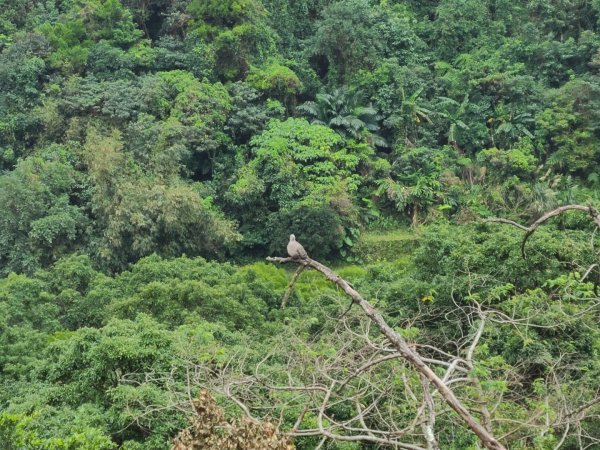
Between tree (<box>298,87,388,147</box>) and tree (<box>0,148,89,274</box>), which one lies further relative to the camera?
tree (<box>298,87,388,147</box>)

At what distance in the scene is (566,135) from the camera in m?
21.0

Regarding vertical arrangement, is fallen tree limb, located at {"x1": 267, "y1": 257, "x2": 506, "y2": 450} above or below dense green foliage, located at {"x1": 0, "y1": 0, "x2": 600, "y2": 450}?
above

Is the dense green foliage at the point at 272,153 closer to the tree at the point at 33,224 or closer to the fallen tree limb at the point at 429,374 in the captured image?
the tree at the point at 33,224

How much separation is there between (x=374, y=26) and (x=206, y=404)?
2003cm

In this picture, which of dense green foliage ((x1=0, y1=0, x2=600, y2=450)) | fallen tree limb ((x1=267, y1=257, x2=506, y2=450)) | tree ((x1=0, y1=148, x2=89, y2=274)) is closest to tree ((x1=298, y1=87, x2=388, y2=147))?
dense green foliage ((x1=0, y1=0, x2=600, y2=450))

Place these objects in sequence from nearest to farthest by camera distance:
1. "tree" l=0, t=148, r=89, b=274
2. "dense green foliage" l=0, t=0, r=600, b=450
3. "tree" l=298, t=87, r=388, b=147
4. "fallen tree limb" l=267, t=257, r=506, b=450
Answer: "fallen tree limb" l=267, t=257, r=506, b=450
"dense green foliage" l=0, t=0, r=600, b=450
"tree" l=0, t=148, r=89, b=274
"tree" l=298, t=87, r=388, b=147

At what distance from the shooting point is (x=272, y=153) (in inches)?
781

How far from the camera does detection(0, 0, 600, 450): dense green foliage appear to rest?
13086 millimetres

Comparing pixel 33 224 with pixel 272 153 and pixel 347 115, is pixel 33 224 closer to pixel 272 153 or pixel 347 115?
pixel 272 153

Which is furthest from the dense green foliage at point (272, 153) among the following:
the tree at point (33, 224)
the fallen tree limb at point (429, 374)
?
the fallen tree limb at point (429, 374)

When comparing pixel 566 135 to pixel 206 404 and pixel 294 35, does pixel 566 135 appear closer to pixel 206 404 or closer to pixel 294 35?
pixel 294 35

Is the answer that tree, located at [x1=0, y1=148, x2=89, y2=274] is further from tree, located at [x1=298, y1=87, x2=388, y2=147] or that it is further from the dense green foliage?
tree, located at [x1=298, y1=87, x2=388, y2=147]

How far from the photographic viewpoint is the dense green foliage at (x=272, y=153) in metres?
13.1

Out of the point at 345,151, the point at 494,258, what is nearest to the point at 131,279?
the point at 494,258
